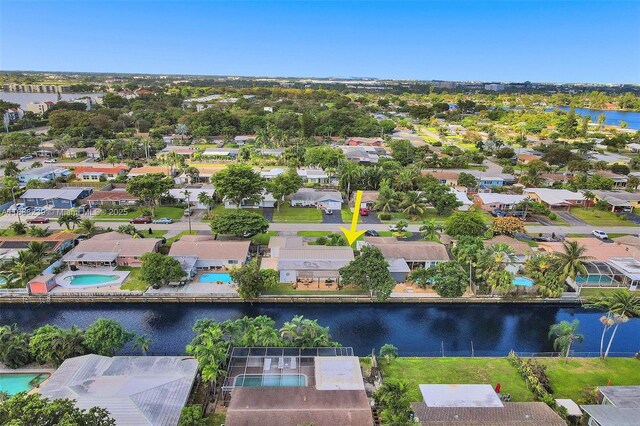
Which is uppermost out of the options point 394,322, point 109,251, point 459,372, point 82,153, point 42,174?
point 82,153

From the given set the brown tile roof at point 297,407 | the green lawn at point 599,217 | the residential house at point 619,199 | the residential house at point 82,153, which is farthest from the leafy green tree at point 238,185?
the residential house at point 619,199

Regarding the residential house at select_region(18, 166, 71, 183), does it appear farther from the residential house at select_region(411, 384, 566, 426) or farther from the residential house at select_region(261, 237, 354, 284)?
the residential house at select_region(411, 384, 566, 426)

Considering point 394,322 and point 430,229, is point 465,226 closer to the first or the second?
point 430,229

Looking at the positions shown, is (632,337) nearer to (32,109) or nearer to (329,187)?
(329,187)

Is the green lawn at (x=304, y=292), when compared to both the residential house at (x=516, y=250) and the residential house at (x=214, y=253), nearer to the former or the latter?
the residential house at (x=214, y=253)

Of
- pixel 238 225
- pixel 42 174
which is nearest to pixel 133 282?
pixel 238 225

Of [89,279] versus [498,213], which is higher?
[498,213]
